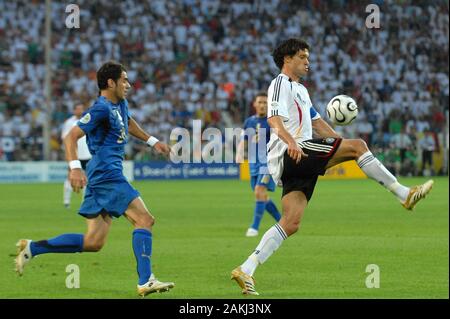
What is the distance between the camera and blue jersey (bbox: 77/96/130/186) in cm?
959

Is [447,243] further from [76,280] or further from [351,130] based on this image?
[351,130]

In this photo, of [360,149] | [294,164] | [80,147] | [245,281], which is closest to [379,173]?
[360,149]

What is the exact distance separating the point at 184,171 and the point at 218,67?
4.94m

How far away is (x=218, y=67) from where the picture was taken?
4078 cm

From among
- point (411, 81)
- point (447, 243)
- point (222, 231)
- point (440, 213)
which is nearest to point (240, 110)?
point (411, 81)

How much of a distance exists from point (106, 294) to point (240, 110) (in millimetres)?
29365

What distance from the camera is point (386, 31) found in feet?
137

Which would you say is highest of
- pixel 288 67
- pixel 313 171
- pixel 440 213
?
pixel 288 67

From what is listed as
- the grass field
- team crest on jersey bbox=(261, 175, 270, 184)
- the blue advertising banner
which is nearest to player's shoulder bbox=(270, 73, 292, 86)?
the grass field

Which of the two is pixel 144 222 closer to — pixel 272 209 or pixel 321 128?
pixel 321 128

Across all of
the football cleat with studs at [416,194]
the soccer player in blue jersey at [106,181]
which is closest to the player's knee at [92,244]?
the soccer player in blue jersey at [106,181]

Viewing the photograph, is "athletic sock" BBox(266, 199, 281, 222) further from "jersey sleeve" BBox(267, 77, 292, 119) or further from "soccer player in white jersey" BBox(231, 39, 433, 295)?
"jersey sleeve" BBox(267, 77, 292, 119)

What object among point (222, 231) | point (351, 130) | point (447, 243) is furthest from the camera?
point (351, 130)

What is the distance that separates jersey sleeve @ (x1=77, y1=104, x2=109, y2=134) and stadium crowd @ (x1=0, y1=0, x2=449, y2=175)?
1061 inches
